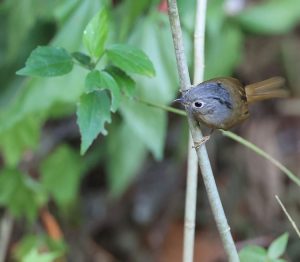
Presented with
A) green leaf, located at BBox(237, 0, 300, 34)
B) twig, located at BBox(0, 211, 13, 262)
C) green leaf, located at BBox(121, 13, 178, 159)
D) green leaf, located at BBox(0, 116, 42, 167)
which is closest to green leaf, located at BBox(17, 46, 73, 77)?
green leaf, located at BBox(121, 13, 178, 159)

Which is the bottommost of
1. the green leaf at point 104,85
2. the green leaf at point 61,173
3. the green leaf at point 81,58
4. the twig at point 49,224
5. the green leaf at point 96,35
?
the twig at point 49,224

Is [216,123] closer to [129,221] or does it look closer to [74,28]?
[74,28]

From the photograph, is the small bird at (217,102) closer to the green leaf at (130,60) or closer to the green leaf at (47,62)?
the green leaf at (130,60)

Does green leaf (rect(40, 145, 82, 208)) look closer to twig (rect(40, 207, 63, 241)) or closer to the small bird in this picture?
twig (rect(40, 207, 63, 241))

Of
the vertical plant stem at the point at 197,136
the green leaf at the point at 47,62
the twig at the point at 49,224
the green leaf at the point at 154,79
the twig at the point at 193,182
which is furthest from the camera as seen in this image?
the twig at the point at 49,224

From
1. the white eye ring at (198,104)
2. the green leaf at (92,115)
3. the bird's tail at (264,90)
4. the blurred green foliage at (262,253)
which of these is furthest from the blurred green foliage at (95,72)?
the blurred green foliage at (262,253)

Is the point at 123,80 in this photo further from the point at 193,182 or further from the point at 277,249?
the point at 277,249
